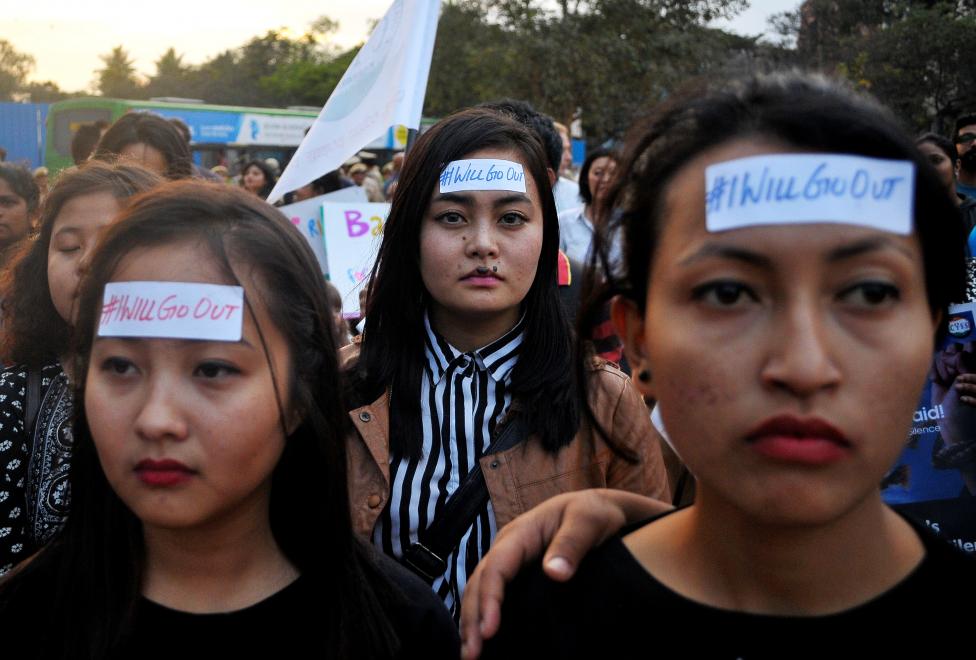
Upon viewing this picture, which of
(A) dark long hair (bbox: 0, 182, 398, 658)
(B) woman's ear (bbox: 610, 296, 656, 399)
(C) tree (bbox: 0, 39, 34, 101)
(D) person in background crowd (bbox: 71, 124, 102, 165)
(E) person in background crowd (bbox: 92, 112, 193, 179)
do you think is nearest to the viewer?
(B) woman's ear (bbox: 610, 296, 656, 399)

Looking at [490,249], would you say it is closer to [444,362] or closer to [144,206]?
[444,362]

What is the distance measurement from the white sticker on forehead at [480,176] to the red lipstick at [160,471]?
135 centimetres

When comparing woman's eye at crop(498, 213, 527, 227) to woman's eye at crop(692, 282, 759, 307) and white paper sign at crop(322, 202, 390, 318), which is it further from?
white paper sign at crop(322, 202, 390, 318)

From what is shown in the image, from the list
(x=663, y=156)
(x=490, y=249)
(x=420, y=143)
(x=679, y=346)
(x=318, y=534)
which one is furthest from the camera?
(x=420, y=143)

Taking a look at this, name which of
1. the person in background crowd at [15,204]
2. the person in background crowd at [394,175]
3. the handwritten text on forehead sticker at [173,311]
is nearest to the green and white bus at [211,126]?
the person in background crowd at [394,175]

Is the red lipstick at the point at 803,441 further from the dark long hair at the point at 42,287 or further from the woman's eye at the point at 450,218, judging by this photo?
the dark long hair at the point at 42,287

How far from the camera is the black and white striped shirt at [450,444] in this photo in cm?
252

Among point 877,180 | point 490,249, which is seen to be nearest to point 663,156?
point 877,180

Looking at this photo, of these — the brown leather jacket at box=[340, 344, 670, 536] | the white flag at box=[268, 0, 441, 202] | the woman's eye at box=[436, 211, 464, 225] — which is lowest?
the brown leather jacket at box=[340, 344, 670, 536]

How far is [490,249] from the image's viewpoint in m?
2.73

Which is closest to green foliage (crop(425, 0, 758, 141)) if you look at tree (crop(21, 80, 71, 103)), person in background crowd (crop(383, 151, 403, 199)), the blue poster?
person in background crowd (crop(383, 151, 403, 199))

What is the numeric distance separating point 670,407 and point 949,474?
2.05 meters

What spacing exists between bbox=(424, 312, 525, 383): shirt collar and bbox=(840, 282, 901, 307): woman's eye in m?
1.52

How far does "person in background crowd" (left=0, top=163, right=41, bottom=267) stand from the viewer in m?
5.25
